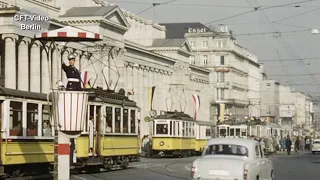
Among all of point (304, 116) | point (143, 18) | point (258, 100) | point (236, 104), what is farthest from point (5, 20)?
point (304, 116)

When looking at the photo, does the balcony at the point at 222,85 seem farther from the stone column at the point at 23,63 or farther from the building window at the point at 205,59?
the stone column at the point at 23,63

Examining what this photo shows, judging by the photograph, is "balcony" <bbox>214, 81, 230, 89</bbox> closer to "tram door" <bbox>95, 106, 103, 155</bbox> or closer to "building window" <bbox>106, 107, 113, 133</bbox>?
"building window" <bbox>106, 107, 113, 133</bbox>

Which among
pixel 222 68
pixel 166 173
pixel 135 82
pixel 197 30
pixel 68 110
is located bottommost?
pixel 166 173

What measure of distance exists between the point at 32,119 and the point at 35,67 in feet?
139

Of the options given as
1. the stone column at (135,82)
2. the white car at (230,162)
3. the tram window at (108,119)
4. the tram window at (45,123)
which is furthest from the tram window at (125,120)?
the stone column at (135,82)

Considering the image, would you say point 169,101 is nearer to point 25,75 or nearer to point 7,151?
point 25,75

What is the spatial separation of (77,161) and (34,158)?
166 inches

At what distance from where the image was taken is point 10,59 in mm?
60344

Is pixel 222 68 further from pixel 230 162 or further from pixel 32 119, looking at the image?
pixel 230 162

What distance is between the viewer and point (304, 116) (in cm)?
18350

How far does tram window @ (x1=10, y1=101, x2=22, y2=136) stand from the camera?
77.3 ft

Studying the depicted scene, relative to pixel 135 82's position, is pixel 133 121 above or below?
below

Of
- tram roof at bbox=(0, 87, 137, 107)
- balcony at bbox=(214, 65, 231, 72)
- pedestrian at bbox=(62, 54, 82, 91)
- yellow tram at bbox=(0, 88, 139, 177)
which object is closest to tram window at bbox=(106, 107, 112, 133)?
yellow tram at bbox=(0, 88, 139, 177)

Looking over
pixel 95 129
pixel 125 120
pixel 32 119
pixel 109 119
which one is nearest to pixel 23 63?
pixel 125 120
